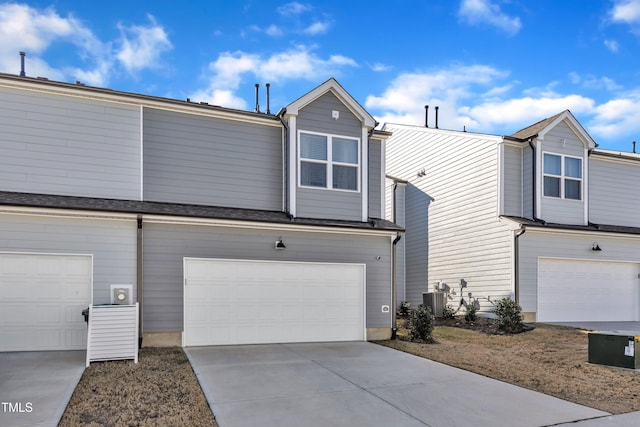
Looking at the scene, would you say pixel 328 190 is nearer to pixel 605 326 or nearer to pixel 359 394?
pixel 359 394

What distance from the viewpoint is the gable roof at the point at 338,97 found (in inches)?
439

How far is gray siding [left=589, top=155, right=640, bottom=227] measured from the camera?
619 inches

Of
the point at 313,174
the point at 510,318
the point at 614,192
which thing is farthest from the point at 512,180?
the point at 313,174

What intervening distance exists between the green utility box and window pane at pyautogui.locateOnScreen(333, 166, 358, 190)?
6116mm

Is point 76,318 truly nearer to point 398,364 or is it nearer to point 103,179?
point 103,179

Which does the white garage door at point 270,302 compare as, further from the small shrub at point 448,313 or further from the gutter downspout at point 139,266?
the small shrub at point 448,313

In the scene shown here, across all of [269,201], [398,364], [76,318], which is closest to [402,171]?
[269,201]

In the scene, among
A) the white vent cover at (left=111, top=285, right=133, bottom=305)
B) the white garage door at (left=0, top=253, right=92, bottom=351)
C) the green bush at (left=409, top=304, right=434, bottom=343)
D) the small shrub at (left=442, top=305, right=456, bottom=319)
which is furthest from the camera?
the small shrub at (left=442, top=305, right=456, bottom=319)

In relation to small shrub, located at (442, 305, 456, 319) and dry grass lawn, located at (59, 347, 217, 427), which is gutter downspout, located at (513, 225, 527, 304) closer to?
small shrub, located at (442, 305, 456, 319)

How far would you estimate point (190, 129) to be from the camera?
10.8m

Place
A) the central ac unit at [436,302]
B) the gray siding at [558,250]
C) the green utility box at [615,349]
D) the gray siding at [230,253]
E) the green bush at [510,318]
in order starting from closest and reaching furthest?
the green utility box at [615,349] < the gray siding at [230,253] < the green bush at [510,318] < the gray siding at [558,250] < the central ac unit at [436,302]

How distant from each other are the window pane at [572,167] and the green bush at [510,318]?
5.37 m

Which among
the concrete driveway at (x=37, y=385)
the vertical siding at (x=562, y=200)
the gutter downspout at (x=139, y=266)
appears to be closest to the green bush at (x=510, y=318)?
the vertical siding at (x=562, y=200)

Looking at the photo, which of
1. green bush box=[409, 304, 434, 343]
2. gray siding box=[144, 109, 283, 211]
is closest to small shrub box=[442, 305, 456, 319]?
green bush box=[409, 304, 434, 343]
